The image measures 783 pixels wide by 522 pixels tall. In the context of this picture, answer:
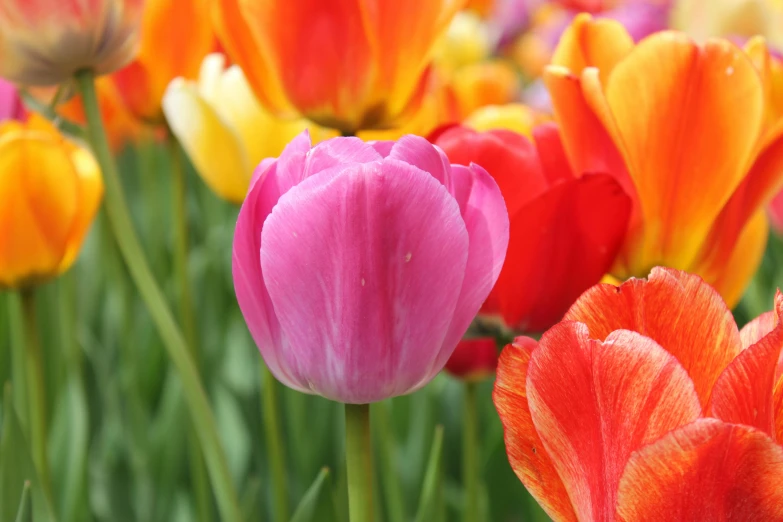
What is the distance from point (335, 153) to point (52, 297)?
0.94 metres

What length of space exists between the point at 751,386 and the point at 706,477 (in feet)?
0.11

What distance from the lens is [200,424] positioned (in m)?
0.47

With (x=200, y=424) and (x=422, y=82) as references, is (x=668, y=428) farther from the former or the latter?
(x=422, y=82)

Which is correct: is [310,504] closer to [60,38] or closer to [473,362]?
[473,362]

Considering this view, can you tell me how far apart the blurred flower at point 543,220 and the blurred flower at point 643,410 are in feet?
0.42

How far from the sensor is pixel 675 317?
312mm

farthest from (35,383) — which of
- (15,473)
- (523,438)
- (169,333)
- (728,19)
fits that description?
(728,19)

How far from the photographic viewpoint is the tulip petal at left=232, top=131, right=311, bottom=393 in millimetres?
354

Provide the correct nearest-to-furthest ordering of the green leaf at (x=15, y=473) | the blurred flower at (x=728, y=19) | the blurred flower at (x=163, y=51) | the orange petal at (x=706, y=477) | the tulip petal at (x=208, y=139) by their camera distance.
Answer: the orange petal at (x=706, y=477), the green leaf at (x=15, y=473), the tulip petal at (x=208, y=139), the blurred flower at (x=163, y=51), the blurred flower at (x=728, y=19)

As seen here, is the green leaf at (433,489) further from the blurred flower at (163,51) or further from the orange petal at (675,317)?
the blurred flower at (163,51)

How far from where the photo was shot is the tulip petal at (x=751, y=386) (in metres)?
0.28

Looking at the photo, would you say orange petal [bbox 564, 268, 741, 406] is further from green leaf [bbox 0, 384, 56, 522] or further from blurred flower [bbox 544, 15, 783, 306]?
green leaf [bbox 0, 384, 56, 522]

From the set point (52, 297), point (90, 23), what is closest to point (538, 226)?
point (90, 23)

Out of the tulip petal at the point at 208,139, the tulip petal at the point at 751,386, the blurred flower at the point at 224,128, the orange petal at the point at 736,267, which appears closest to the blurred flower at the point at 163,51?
the blurred flower at the point at 224,128
